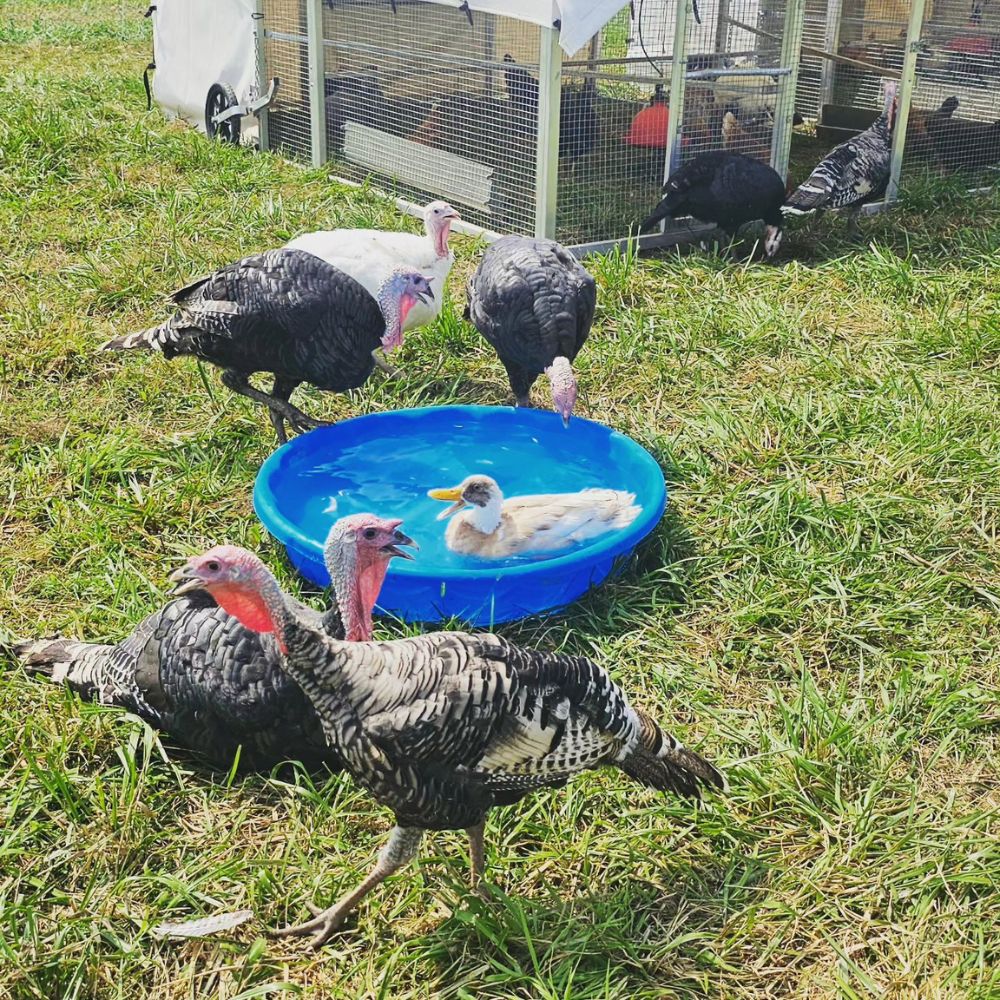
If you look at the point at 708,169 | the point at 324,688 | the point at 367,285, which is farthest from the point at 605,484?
the point at 708,169

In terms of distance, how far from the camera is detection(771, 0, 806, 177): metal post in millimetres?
7035

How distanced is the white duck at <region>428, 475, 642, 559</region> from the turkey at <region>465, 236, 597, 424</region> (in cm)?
81

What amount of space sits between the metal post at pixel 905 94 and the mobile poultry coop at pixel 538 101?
81 centimetres

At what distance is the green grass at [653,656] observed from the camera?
2613mm

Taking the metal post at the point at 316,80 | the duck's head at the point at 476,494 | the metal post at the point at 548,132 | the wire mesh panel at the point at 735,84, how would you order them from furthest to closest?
the metal post at the point at 316,80 → the wire mesh panel at the point at 735,84 → the metal post at the point at 548,132 → the duck's head at the point at 476,494

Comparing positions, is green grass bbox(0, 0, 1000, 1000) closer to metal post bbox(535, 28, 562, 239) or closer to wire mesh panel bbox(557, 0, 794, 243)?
metal post bbox(535, 28, 562, 239)

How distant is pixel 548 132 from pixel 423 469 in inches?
98.1

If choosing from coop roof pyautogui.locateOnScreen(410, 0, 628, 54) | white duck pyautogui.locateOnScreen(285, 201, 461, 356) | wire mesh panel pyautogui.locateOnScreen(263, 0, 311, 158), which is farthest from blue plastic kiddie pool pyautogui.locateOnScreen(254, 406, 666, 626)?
wire mesh panel pyautogui.locateOnScreen(263, 0, 311, 158)

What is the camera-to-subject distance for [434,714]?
2441 millimetres

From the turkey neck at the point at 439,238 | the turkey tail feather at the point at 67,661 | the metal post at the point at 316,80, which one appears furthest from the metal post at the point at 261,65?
the turkey tail feather at the point at 67,661

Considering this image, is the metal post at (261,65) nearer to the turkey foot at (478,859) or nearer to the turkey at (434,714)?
the turkey at (434,714)

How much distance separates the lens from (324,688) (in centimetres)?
245

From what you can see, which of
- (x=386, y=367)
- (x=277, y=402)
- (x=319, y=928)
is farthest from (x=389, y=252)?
(x=319, y=928)

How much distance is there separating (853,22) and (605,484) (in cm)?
656
